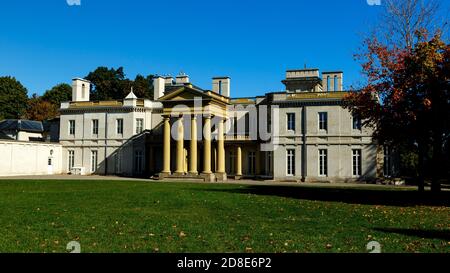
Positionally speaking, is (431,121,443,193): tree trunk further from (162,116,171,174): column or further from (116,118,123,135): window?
(116,118,123,135): window

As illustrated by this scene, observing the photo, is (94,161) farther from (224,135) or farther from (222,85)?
(222,85)

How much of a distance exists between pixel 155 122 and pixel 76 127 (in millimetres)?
8743

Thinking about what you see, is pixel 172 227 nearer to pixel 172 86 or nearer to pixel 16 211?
pixel 16 211

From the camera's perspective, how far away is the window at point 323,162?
121 ft

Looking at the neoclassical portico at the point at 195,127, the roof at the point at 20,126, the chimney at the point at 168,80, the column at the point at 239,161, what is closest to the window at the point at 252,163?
the column at the point at 239,161

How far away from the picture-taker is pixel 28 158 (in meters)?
44.0

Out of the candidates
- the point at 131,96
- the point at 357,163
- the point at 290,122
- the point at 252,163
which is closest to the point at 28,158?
the point at 131,96

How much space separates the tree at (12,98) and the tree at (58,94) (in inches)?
138

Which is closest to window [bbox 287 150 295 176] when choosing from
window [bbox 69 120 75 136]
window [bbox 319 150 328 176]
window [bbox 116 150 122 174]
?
window [bbox 319 150 328 176]

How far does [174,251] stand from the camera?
7.49m

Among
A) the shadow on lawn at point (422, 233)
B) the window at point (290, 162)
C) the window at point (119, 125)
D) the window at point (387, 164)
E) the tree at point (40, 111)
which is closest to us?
the shadow on lawn at point (422, 233)

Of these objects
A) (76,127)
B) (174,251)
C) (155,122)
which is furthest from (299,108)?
(174,251)

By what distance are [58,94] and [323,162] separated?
50636 millimetres

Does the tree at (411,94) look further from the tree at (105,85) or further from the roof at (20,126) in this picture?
the tree at (105,85)
